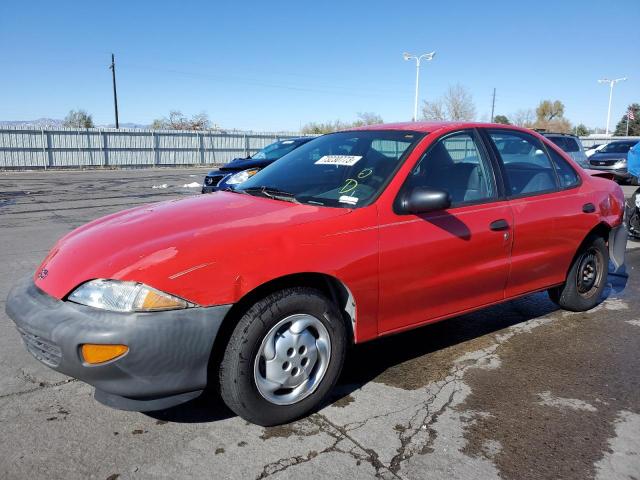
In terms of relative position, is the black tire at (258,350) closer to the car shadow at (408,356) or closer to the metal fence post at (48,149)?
the car shadow at (408,356)

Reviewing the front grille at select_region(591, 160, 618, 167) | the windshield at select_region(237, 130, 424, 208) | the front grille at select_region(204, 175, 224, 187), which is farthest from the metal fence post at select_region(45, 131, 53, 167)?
the windshield at select_region(237, 130, 424, 208)

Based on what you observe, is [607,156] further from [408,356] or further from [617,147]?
[408,356]

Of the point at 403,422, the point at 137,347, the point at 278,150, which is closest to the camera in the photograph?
the point at 137,347

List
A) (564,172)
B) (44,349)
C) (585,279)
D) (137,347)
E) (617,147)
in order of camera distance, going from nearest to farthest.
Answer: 1. (137,347)
2. (44,349)
3. (564,172)
4. (585,279)
5. (617,147)

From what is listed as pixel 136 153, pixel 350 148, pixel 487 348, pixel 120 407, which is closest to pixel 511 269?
pixel 487 348

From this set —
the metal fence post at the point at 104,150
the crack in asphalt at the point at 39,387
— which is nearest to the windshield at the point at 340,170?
the crack in asphalt at the point at 39,387

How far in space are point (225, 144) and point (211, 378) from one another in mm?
32778

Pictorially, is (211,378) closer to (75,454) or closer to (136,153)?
(75,454)

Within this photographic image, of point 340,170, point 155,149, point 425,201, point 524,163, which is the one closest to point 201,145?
point 155,149

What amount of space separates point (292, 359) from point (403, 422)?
723 millimetres

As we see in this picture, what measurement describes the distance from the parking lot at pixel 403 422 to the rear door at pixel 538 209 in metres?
0.56

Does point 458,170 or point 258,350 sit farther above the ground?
point 458,170

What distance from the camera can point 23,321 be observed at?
2.70 meters

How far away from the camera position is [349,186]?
11.1 feet
